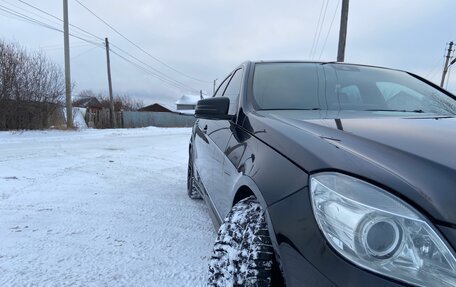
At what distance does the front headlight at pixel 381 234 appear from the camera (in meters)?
1.05

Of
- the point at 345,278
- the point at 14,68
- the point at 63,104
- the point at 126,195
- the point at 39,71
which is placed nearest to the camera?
the point at 345,278

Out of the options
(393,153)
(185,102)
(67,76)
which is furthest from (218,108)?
(185,102)

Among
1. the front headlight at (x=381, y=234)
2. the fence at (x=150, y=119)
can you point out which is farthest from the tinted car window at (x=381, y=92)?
the fence at (x=150, y=119)

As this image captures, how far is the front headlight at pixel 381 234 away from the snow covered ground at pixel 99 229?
162 centimetres

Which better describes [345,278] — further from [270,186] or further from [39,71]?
[39,71]

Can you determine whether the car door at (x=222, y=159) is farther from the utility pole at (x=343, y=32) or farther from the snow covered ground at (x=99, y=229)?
the utility pole at (x=343, y=32)

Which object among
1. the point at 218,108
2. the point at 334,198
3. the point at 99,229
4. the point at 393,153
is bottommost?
the point at 99,229

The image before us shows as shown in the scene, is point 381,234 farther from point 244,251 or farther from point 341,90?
point 341,90

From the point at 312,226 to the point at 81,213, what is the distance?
337 cm

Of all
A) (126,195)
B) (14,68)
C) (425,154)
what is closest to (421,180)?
(425,154)

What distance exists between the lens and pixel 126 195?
496 cm

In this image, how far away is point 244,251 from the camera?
1699 mm

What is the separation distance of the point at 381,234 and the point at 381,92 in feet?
7.05

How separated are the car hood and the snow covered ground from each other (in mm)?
1482
